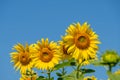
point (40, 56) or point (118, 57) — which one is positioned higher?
point (40, 56)

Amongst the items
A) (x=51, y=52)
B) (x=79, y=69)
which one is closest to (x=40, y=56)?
(x=51, y=52)

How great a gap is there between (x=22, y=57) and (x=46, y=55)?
529 millimetres

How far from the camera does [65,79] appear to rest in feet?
18.5

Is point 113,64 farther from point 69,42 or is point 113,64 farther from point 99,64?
point 69,42

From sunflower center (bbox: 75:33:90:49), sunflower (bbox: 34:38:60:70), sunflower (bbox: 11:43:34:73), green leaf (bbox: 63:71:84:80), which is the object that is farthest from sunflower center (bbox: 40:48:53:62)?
green leaf (bbox: 63:71:84:80)

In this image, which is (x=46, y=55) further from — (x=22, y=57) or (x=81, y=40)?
(x=81, y=40)

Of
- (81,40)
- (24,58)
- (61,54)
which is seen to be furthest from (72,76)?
→ (24,58)

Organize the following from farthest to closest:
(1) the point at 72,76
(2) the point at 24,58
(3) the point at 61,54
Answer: (2) the point at 24,58 < (3) the point at 61,54 < (1) the point at 72,76

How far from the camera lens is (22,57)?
25.1ft

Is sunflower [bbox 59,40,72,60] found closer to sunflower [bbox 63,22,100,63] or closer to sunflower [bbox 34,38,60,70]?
sunflower [bbox 34,38,60,70]

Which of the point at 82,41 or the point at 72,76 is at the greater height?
the point at 82,41

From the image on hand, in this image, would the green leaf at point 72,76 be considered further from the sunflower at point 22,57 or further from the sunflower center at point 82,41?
the sunflower at point 22,57

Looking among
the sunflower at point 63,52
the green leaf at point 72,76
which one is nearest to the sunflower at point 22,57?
the sunflower at point 63,52

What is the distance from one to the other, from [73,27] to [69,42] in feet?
0.83
